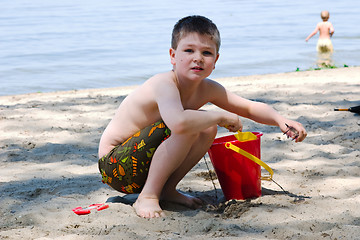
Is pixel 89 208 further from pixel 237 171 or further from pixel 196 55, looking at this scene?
pixel 196 55

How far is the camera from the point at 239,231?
2209mm

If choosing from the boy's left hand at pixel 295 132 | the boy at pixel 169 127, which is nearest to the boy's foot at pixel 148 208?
the boy at pixel 169 127

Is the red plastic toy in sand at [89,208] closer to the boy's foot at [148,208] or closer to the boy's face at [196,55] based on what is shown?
the boy's foot at [148,208]

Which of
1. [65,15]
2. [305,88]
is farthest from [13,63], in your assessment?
[65,15]

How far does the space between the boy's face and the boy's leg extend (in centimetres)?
28

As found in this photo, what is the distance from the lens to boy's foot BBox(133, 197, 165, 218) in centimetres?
248

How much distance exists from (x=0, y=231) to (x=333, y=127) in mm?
2660

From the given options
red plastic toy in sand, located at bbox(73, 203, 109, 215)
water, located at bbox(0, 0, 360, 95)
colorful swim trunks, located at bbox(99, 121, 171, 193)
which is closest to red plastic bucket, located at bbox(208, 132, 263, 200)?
colorful swim trunks, located at bbox(99, 121, 171, 193)

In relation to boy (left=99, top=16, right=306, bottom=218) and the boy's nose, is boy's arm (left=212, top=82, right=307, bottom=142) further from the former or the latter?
the boy's nose

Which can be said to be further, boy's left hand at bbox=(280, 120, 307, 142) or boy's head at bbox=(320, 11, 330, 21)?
boy's head at bbox=(320, 11, 330, 21)

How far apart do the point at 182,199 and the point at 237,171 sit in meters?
0.32

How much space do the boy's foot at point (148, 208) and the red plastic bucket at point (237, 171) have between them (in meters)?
0.40

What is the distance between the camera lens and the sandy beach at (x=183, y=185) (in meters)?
2.27

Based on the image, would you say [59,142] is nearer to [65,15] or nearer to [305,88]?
[305,88]
